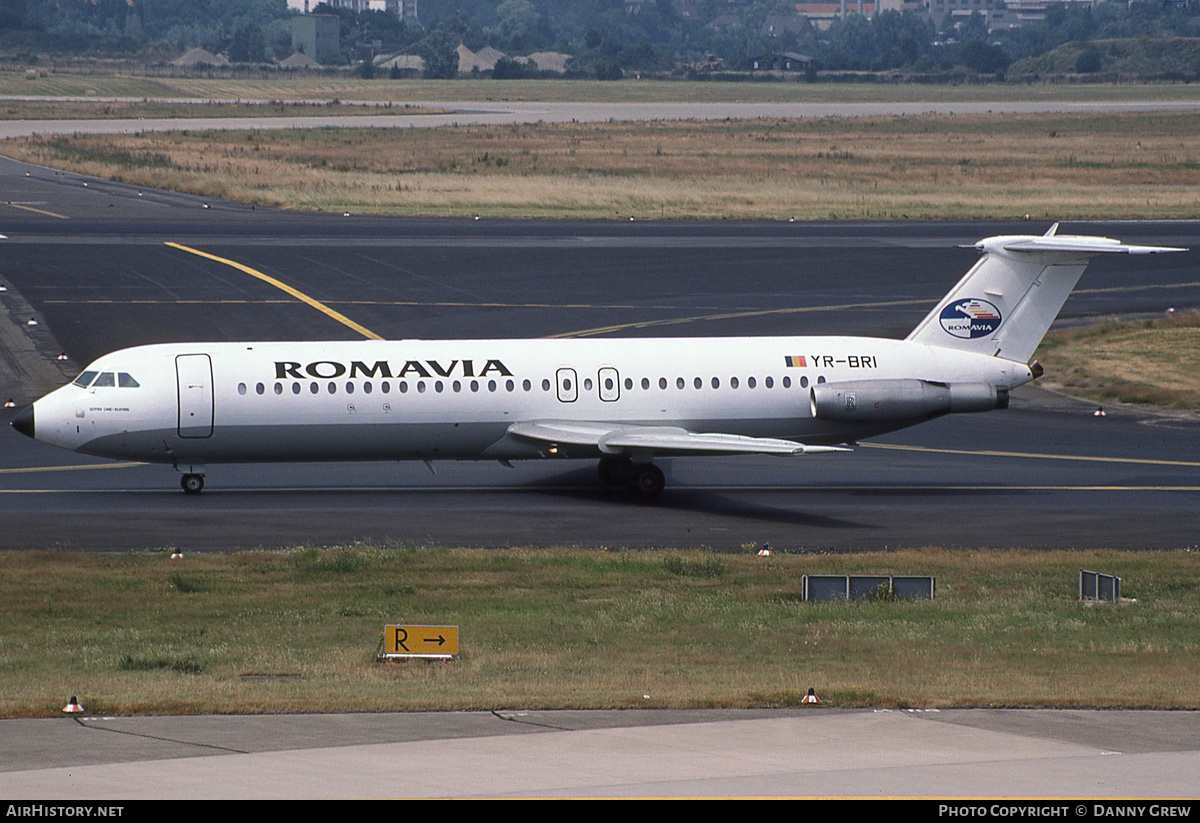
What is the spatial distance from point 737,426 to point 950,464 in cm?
679

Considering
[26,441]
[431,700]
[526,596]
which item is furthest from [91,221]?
[431,700]

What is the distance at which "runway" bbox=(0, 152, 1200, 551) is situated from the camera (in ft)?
106

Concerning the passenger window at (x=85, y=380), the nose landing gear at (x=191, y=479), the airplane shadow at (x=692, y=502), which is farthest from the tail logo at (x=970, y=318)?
the passenger window at (x=85, y=380)

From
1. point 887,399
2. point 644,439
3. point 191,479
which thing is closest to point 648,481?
point 644,439

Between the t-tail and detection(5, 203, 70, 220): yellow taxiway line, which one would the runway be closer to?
detection(5, 203, 70, 220): yellow taxiway line

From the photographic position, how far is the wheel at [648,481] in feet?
115

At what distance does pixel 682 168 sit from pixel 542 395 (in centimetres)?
7694

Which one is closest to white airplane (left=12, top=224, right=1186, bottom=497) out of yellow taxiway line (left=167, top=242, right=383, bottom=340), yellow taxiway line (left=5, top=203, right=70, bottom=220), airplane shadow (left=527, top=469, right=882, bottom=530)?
airplane shadow (left=527, top=469, right=882, bottom=530)

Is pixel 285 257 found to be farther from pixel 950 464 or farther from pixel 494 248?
pixel 950 464

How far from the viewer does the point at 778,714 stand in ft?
57.8

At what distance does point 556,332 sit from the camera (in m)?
54.2

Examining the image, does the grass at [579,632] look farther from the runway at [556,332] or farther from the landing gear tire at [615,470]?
the landing gear tire at [615,470]

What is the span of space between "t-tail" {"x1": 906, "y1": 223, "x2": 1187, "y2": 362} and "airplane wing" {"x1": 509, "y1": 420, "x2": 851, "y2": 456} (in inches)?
198

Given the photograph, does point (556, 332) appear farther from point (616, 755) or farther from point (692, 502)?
point (616, 755)
